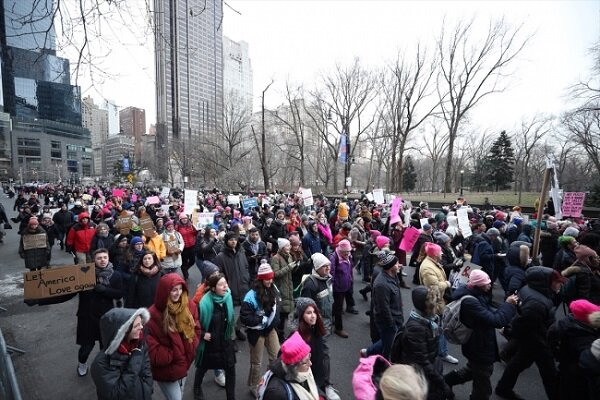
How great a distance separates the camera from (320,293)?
162 inches

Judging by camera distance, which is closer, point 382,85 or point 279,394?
point 279,394

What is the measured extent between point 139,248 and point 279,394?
4.26m

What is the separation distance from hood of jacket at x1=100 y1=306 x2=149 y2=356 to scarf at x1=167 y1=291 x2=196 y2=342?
495 mm

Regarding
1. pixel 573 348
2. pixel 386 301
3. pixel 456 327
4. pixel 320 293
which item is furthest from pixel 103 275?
pixel 573 348

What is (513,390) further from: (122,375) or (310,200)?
(310,200)

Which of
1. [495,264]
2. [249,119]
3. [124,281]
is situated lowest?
[495,264]

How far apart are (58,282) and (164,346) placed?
6.81ft

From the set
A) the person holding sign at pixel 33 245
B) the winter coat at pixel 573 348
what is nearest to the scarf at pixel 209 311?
the winter coat at pixel 573 348

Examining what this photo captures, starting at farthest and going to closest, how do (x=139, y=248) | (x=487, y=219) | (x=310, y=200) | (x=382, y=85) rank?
(x=382, y=85) → (x=310, y=200) → (x=487, y=219) → (x=139, y=248)

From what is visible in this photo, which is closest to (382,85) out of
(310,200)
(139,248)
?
(310,200)

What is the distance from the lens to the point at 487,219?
9914 millimetres

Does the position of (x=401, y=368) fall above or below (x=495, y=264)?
above

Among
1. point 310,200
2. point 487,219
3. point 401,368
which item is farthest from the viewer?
point 310,200

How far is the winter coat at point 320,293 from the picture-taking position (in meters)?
4.11
